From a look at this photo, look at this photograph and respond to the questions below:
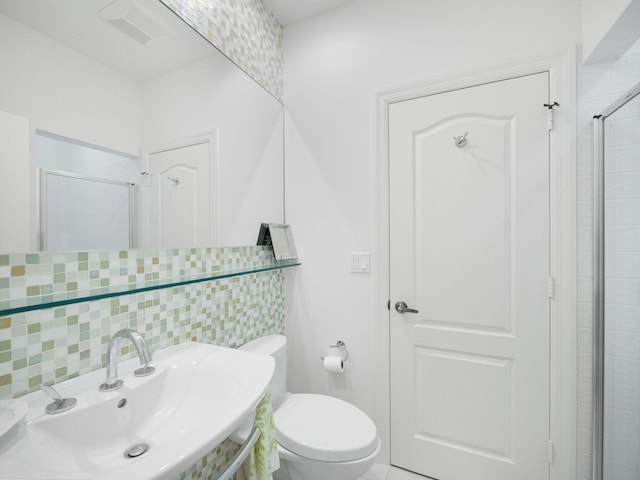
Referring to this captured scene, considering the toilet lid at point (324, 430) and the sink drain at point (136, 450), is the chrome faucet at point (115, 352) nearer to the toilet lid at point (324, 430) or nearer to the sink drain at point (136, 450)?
the sink drain at point (136, 450)

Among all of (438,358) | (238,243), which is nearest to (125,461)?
(238,243)

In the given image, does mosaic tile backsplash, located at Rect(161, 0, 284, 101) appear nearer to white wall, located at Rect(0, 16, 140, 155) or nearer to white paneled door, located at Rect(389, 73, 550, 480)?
white wall, located at Rect(0, 16, 140, 155)

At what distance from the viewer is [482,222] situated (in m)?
1.43

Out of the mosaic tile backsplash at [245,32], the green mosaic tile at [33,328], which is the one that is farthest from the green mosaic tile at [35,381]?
the mosaic tile backsplash at [245,32]

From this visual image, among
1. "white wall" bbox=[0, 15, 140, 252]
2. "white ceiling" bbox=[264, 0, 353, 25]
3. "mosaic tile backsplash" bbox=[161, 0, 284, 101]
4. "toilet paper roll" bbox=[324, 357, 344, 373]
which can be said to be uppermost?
"white ceiling" bbox=[264, 0, 353, 25]

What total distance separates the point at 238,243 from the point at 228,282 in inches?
8.2

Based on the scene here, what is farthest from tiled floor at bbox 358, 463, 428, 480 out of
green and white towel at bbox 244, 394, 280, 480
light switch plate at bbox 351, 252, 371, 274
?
light switch plate at bbox 351, 252, 371, 274

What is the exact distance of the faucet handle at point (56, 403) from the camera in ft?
2.36

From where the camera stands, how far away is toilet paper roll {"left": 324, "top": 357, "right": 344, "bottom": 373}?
1601mm

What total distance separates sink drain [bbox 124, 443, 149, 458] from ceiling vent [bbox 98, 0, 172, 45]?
127 centimetres

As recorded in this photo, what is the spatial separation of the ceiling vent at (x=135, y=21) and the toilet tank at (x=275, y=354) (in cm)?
131

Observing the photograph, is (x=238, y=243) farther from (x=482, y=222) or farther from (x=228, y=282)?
(x=482, y=222)

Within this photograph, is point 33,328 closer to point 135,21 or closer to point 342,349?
point 135,21

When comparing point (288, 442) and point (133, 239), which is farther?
point (288, 442)
